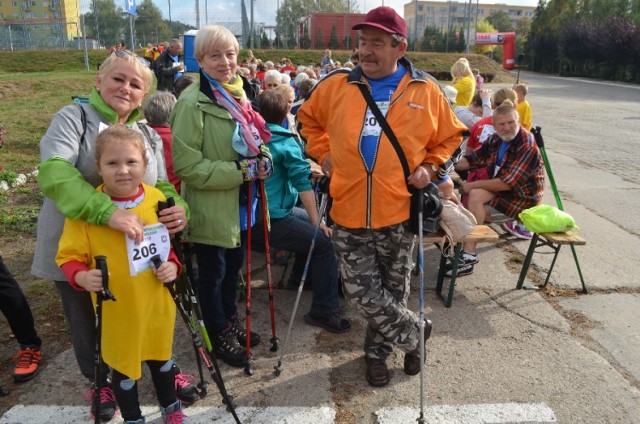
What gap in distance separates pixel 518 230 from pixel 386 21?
4129 mm

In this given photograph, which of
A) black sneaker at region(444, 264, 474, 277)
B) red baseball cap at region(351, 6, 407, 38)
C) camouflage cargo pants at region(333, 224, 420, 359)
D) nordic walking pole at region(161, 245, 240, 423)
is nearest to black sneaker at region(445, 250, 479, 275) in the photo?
→ black sneaker at region(444, 264, 474, 277)

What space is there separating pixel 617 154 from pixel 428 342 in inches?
394

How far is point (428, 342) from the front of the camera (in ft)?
12.4

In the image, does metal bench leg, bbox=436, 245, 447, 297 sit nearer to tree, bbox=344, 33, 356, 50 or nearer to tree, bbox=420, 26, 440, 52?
tree, bbox=344, 33, 356, 50

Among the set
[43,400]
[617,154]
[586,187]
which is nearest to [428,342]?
[43,400]

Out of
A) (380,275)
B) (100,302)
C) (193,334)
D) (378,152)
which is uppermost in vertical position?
(378,152)

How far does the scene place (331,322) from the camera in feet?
12.8

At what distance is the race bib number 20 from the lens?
7.89ft

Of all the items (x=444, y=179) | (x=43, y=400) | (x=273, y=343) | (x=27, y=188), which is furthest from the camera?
(x=27, y=188)

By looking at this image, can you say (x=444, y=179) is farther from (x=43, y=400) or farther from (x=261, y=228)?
(x=43, y=400)

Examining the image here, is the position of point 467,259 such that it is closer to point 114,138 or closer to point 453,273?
point 453,273

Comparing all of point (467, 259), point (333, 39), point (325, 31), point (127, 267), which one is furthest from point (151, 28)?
point (127, 267)

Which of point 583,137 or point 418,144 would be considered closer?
point 418,144

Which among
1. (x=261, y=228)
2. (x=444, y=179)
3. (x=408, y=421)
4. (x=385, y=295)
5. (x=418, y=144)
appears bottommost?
(x=408, y=421)
